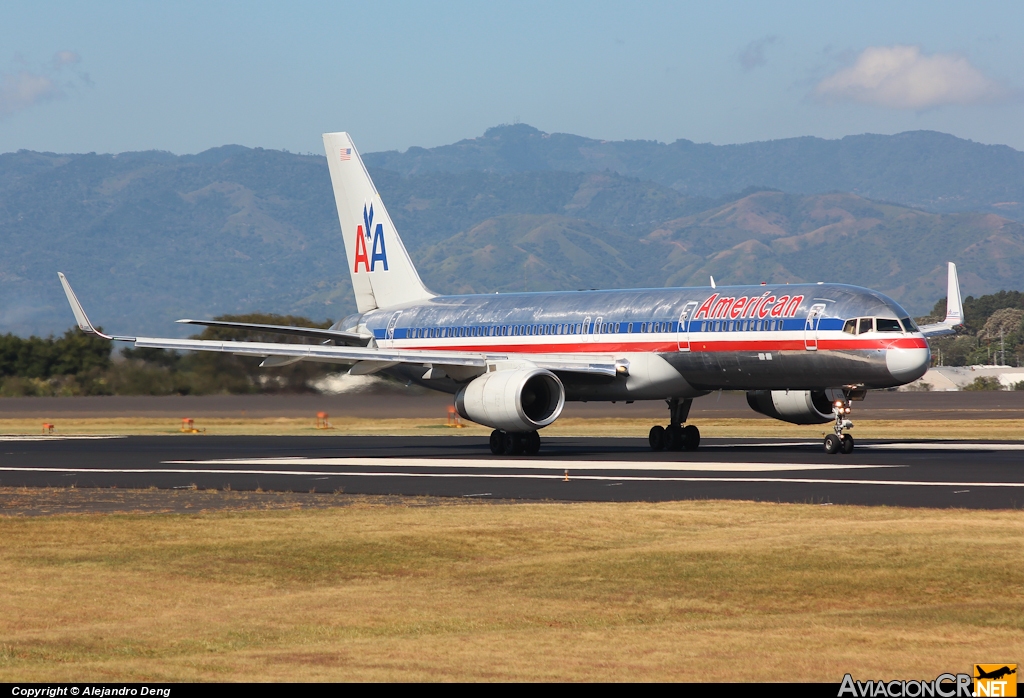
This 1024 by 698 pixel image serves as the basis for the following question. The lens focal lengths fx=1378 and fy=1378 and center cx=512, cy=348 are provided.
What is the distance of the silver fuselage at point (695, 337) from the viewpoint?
31734 millimetres

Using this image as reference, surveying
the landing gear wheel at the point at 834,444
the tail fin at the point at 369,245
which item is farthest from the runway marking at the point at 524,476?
the tail fin at the point at 369,245

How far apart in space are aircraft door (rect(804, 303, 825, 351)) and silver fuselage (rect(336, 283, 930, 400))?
0.02 metres

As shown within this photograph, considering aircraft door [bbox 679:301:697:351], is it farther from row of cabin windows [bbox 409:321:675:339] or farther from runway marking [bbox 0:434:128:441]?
runway marking [bbox 0:434:128:441]

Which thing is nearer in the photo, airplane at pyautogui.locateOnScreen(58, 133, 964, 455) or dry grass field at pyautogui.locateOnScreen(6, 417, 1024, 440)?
airplane at pyautogui.locateOnScreen(58, 133, 964, 455)

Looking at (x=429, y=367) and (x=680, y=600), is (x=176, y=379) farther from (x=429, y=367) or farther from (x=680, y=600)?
(x=680, y=600)

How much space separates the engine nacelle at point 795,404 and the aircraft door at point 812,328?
3244 millimetres

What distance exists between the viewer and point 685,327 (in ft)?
113

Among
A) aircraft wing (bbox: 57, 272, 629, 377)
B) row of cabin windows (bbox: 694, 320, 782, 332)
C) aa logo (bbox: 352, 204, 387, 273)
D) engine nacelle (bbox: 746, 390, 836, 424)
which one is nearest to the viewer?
row of cabin windows (bbox: 694, 320, 782, 332)

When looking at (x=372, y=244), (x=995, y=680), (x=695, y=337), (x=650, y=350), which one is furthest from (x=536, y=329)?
(x=995, y=680)

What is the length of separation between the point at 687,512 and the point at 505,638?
9051 mm

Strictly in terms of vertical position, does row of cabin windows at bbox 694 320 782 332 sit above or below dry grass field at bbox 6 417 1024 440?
above

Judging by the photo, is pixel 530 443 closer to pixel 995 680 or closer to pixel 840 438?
pixel 840 438

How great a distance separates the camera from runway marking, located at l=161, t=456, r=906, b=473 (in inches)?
1130

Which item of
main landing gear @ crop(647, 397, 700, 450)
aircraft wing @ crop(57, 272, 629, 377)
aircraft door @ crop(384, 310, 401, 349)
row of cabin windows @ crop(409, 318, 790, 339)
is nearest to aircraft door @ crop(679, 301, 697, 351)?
row of cabin windows @ crop(409, 318, 790, 339)
